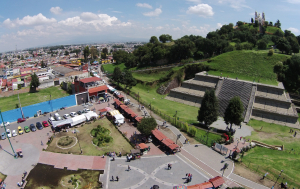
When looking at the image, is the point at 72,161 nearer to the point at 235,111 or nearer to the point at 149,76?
the point at 235,111

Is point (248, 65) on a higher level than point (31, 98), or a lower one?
higher

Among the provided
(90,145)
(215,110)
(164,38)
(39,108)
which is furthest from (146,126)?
(164,38)

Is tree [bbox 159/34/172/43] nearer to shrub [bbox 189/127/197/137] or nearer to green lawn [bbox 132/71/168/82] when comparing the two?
green lawn [bbox 132/71/168/82]

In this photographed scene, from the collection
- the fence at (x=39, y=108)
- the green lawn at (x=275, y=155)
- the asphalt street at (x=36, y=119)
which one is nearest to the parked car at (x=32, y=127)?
the asphalt street at (x=36, y=119)

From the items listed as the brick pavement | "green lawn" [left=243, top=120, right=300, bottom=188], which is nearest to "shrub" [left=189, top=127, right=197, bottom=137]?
"green lawn" [left=243, top=120, right=300, bottom=188]

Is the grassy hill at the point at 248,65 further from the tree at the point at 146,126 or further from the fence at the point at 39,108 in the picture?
the fence at the point at 39,108

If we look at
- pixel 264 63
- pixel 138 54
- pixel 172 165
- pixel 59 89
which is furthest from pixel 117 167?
pixel 138 54
